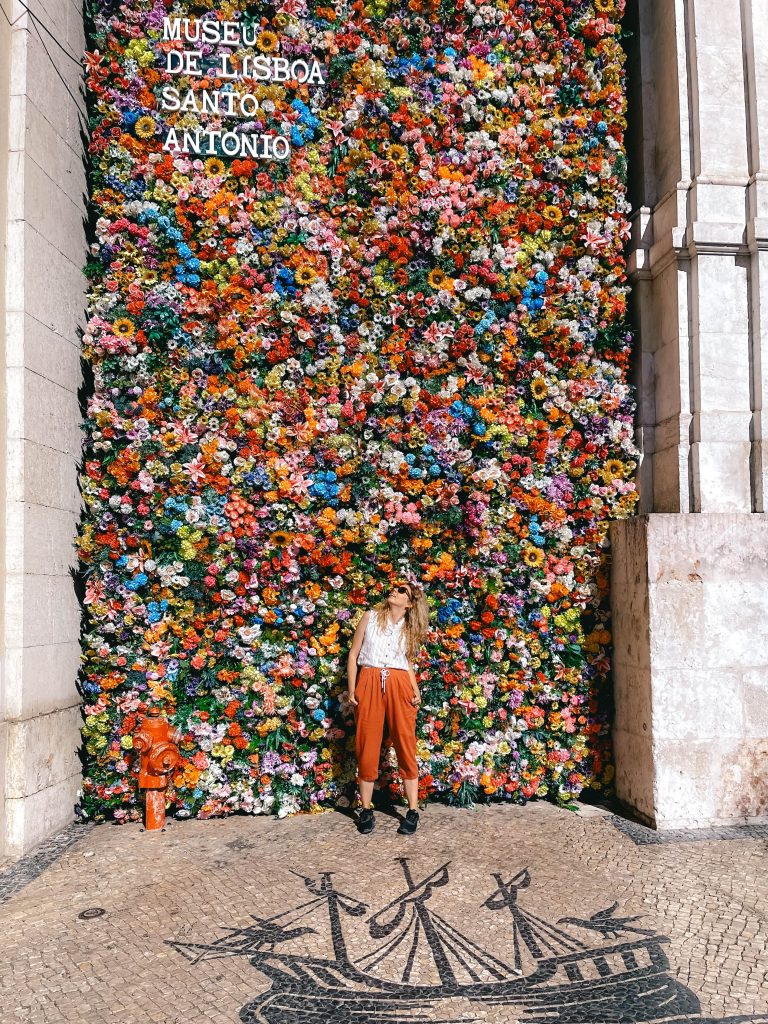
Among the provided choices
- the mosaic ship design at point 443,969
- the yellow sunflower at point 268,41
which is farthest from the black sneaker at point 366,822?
the yellow sunflower at point 268,41

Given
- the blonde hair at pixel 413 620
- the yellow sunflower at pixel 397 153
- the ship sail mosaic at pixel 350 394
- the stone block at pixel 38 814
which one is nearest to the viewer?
the stone block at pixel 38 814

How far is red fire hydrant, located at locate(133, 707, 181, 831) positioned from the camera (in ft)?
16.4

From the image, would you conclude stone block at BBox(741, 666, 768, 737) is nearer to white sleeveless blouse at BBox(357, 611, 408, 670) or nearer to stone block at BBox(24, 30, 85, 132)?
white sleeveless blouse at BBox(357, 611, 408, 670)

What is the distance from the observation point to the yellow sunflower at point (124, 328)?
5438mm

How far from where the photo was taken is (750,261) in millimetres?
5402

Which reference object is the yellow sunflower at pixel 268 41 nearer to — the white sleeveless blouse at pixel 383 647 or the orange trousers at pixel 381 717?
the white sleeveless blouse at pixel 383 647

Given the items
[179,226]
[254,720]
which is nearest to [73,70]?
[179,226]

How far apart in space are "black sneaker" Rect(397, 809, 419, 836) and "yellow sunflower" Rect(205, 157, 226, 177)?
15.0 feet

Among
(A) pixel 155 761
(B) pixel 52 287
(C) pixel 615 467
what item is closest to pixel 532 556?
(C) pixel 615 467

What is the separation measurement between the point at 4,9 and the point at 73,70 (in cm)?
75

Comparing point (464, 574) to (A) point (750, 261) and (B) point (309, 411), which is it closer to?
(B) point (309, 411)

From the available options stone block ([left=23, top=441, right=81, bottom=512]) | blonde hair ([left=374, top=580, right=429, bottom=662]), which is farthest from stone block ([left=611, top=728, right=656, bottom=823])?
stone block ([left=23, top=441, right=81, bottom=512])

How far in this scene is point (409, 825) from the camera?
4906 mm

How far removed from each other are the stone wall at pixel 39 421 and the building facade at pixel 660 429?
13 millimetres
